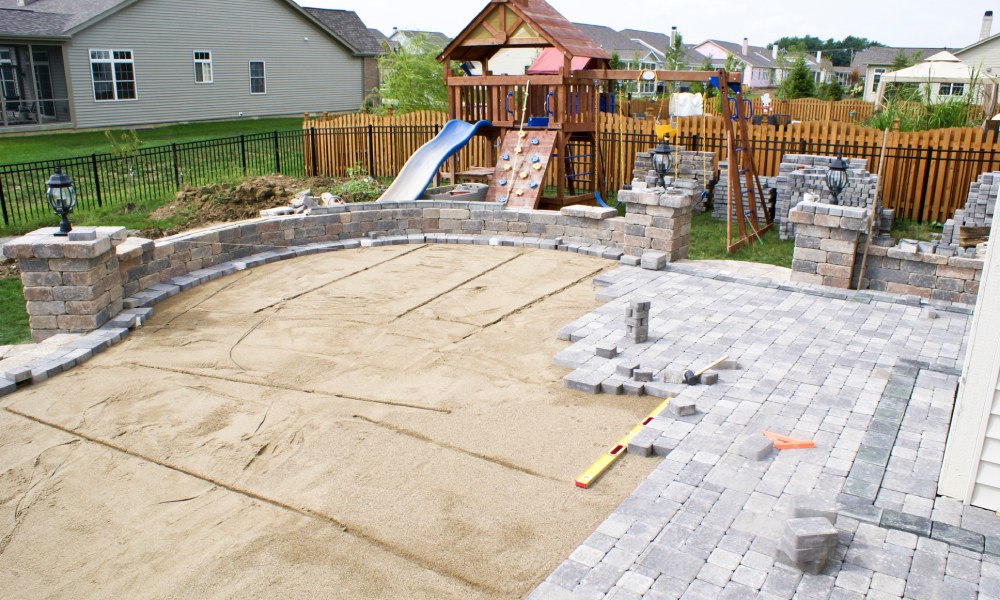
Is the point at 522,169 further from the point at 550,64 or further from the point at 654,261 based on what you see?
the point at 550,64

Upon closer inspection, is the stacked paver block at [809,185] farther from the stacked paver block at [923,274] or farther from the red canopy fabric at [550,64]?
the red canopy fabric at [550,64]

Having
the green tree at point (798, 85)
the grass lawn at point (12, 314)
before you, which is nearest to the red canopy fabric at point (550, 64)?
the grass lawn at point (12, 314)

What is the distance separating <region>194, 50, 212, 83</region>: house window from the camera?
86.7 ft

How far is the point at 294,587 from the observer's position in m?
3.92

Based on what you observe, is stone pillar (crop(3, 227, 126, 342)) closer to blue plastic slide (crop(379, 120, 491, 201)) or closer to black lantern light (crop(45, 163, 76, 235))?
black lantern light (crop(45, 163, 76, 235))

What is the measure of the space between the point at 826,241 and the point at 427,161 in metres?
7.05

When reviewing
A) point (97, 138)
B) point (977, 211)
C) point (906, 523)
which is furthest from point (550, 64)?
point (906, 523)

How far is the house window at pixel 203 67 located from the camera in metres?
26.4

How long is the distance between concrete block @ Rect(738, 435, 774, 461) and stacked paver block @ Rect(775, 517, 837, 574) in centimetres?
104

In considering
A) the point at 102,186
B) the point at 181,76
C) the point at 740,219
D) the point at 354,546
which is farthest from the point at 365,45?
the point at 354,546

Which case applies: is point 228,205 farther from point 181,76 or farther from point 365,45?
point 365,45

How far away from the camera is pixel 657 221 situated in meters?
10.2

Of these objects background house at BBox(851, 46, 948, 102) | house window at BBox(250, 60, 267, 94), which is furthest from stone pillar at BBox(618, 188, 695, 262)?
background house at BBox(851, 46, 948, 102)

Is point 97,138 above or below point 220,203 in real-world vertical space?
above
